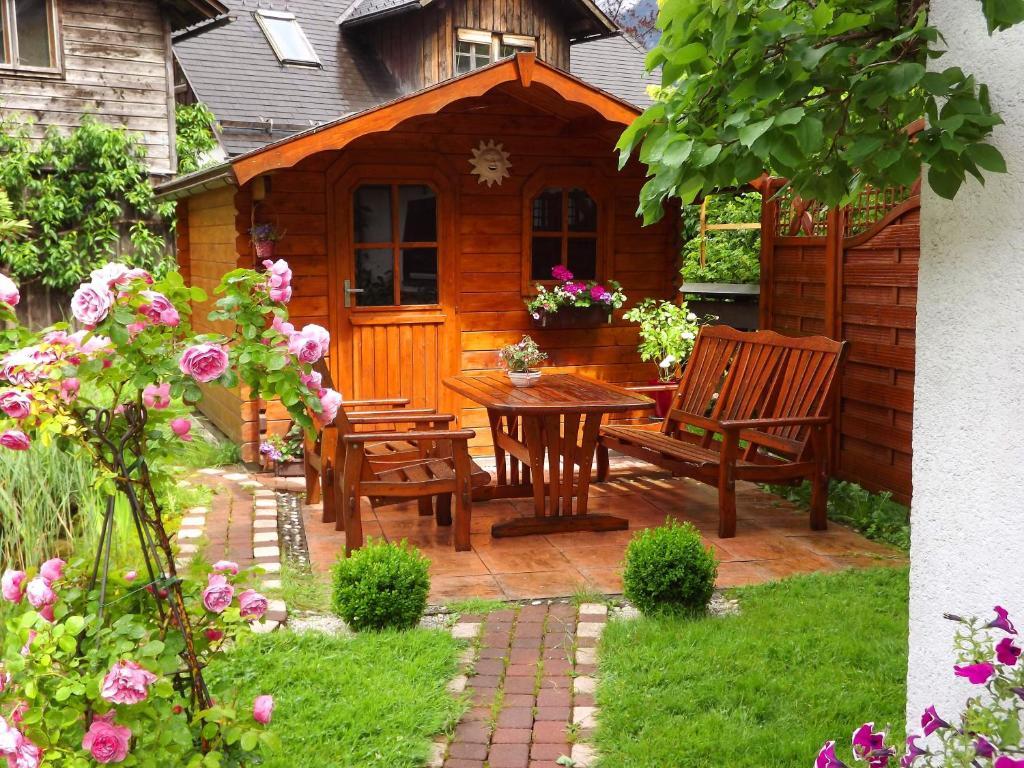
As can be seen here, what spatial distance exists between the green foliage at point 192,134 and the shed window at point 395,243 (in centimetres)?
688

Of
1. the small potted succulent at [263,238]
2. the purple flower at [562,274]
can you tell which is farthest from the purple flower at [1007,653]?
the purple flower at [562,274]

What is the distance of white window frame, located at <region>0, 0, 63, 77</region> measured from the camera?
12523 millimetres

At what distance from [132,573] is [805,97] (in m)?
2.13

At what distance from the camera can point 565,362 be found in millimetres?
8508

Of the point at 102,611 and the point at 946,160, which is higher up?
the point at 946,160

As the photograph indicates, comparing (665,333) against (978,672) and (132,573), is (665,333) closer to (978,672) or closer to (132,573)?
(132,573)

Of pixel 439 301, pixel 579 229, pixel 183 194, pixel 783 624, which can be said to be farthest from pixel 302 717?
pixel 183 194

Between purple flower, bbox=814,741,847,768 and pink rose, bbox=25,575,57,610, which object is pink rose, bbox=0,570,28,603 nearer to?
pink rose, bbox=25,575,57,610

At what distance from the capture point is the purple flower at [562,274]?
823cm

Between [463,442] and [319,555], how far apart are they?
0.97 metres

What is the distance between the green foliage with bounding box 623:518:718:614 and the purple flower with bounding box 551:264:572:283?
3961 mm

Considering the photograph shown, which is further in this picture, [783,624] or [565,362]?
[565,362]

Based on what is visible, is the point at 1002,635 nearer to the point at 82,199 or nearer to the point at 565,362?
the point at 565,362

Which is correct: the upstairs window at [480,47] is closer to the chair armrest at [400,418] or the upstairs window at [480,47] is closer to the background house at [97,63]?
the background house at [97,63]
